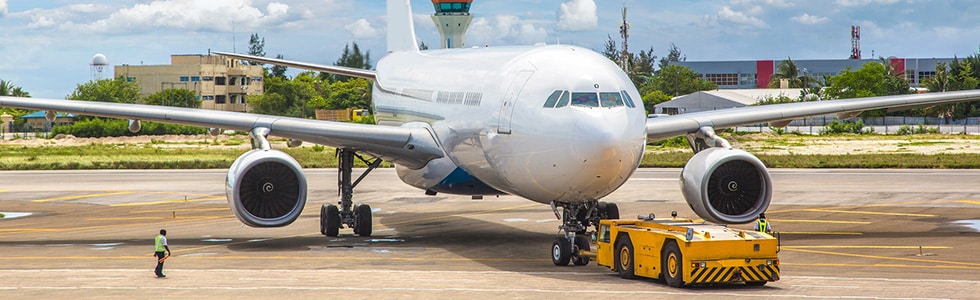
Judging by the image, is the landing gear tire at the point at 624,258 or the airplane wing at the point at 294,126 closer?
the landing gear tire at the point at 624,258

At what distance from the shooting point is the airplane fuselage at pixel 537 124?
2386 cm

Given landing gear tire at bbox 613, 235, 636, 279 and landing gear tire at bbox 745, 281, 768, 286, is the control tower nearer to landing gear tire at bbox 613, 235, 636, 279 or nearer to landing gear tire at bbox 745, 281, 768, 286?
landing gear tire at bbox 613, 235, 636, 279

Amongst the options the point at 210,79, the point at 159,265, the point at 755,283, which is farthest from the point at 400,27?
the point at 210,79

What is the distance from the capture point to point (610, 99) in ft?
80.1

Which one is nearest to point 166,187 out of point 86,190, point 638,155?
point 86,190

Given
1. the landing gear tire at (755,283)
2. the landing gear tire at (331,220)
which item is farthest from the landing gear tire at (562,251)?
the landing gear tire at (331,220)

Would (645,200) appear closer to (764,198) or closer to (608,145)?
(764,198)

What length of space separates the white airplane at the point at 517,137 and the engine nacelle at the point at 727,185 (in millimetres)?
30

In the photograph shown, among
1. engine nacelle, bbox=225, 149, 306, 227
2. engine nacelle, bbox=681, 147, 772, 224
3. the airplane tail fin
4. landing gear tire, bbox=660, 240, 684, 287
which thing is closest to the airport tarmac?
landing gear tire, bbox=660, 240, 684, 287

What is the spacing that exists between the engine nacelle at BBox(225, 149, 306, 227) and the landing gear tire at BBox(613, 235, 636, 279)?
7970 millimetres

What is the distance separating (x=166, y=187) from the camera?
54688mm

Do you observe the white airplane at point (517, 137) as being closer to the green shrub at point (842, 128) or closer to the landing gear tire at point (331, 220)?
Answer: the landing gear tire at point (331, 220)

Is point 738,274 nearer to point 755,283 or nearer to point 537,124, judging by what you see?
point 755,283

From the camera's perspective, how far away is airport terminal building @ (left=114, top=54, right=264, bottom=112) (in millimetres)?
165375
